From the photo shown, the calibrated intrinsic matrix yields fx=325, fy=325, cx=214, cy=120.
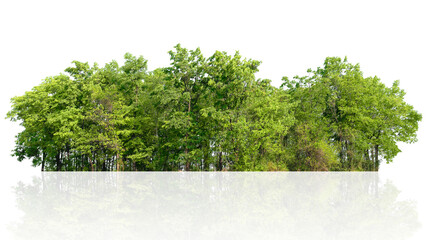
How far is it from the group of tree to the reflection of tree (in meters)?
12.5

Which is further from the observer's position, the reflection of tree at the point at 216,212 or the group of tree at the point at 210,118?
the group of tree at the point at 210,118

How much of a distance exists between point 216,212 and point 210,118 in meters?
23.5

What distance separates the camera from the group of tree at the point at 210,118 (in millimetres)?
37312

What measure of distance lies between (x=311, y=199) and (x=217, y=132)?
19330mm

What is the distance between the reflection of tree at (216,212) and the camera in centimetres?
1320

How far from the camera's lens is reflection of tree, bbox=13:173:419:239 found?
13195 mm

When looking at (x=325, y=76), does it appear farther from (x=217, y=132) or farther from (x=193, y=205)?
(x=193, y=205)

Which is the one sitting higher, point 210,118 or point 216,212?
point 210,118

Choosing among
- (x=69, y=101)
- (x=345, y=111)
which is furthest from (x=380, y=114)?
(x=69, y=101)

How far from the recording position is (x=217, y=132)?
38.4 m

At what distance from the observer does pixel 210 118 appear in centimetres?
3941

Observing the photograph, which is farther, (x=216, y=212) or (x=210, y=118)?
(x=210, y=118)

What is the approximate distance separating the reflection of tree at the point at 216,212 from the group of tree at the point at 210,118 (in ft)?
41.0

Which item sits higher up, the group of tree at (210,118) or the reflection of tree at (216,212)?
the group of tree at (210,118)
